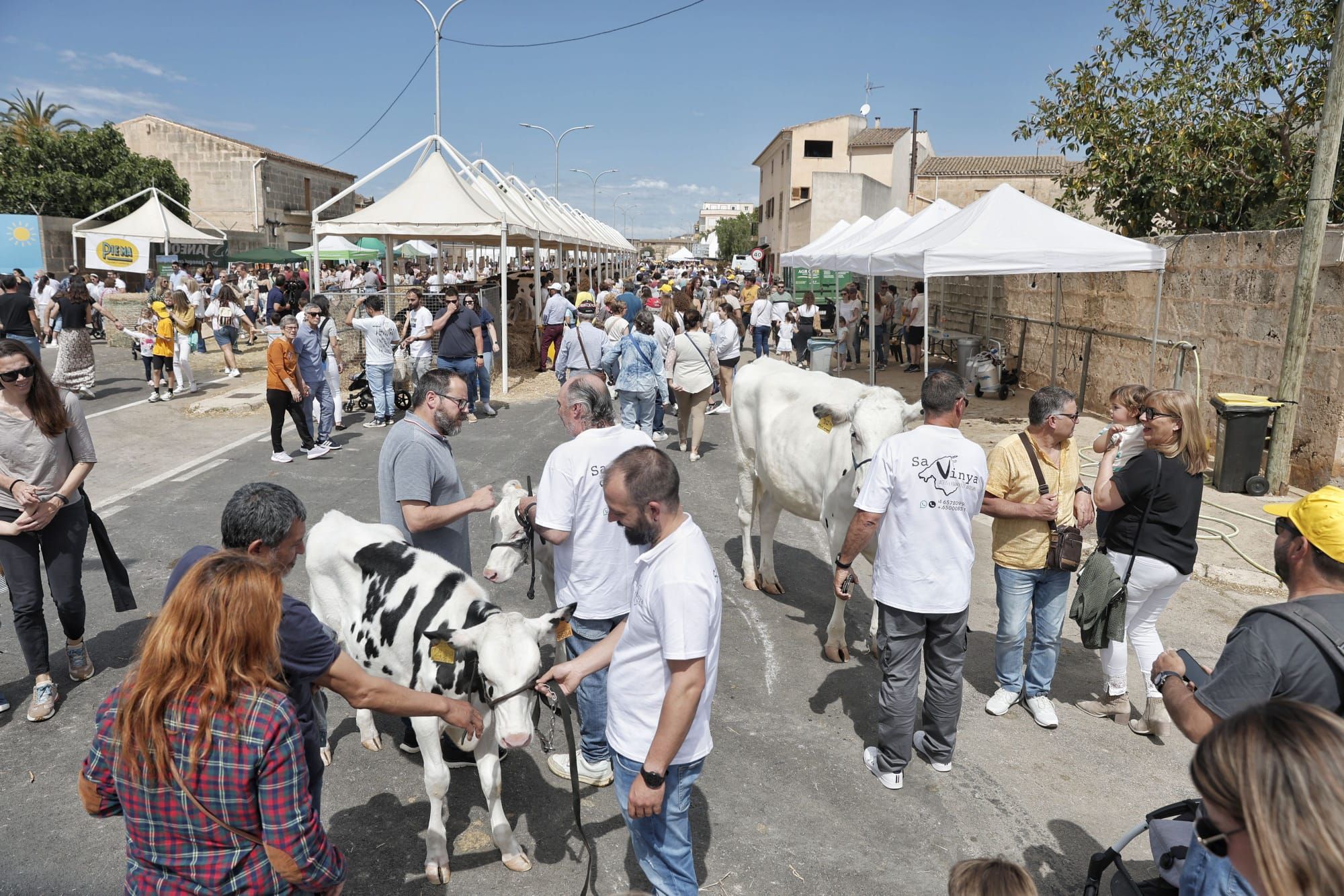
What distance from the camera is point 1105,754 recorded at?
4500 mm

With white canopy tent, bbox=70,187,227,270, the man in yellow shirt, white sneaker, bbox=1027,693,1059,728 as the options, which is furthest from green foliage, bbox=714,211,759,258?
white sneaker, bbox=1027,693,1059,728

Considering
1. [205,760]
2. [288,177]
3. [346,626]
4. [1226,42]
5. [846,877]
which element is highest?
[288,177]

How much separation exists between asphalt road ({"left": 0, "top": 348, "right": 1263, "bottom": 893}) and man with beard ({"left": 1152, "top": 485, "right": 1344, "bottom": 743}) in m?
1.56

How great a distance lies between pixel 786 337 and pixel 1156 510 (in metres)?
14.1

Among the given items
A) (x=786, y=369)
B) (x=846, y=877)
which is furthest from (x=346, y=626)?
(x=786, y=369)

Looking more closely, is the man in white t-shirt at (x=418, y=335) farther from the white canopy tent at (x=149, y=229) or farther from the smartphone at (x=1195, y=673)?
the white canopy tent at (x=149, y=229)

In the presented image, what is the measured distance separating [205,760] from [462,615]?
167 cm

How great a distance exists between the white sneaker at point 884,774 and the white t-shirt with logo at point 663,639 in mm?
1799

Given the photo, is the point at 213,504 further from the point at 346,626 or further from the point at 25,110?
the point at 25,110

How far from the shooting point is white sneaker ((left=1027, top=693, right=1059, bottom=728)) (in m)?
4.74

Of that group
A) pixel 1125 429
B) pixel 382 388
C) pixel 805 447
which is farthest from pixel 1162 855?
pixel 382 388

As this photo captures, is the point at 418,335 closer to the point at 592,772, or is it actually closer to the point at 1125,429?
the point at 592,772

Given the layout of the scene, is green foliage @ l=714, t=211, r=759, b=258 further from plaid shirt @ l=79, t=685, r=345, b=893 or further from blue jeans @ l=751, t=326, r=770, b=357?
plaid shirt @ l=79, t=685, r=345, b=893

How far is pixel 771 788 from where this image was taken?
4.16 meters
